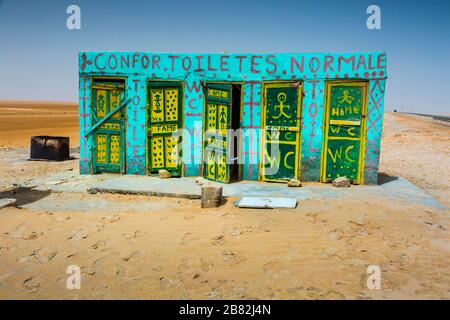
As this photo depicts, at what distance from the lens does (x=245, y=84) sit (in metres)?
8.29

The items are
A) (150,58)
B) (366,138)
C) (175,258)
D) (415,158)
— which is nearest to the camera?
(175,258)

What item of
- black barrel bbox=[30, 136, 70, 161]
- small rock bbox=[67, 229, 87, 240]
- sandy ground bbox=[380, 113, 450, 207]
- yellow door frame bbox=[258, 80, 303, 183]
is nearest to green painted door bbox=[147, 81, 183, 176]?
yellow door frame bbox=[258, 80, 303, 183]

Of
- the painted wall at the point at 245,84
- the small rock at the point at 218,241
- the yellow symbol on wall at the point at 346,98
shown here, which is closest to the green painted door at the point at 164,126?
the painted wall at the point at 245,84

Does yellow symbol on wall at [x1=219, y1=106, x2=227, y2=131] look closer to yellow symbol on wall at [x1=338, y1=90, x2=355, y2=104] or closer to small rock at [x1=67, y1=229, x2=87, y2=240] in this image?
yellow symbol on wall at [x1=338, y1=90, x2=355, y2=104]

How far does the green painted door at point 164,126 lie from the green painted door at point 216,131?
66 centimetres

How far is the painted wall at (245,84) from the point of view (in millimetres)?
7887

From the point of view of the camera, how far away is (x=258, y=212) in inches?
243

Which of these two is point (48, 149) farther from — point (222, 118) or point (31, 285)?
point (31, 285)

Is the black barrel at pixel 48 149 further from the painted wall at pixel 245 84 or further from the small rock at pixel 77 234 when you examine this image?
the small rock at pixel 77 234

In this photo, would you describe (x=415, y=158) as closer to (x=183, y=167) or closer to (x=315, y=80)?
(x=315, y=80)

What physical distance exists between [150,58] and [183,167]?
8.32ft

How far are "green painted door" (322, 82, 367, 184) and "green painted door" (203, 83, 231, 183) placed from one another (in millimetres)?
2125
